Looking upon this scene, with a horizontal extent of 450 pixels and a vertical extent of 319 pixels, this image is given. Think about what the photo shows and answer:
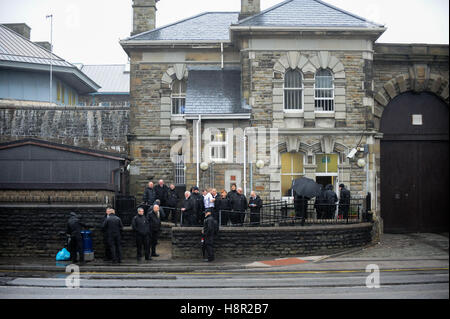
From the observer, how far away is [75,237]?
19812 mm

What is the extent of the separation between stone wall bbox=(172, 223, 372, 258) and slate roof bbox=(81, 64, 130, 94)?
34473 mm

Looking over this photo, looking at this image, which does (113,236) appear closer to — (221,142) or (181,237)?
(181,237)

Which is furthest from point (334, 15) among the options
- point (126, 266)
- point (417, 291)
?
point (417, 291)

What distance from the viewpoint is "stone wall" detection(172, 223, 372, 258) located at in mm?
20406

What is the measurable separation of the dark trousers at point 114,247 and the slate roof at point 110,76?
34.8 m

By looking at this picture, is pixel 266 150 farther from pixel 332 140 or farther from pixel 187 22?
pixel 187 22

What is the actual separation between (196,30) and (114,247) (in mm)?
14794

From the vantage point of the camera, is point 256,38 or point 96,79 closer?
point 256,38

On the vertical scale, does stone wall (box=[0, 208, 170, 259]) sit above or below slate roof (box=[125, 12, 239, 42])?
below

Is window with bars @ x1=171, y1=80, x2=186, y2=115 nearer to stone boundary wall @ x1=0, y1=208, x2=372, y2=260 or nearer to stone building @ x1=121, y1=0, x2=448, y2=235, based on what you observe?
stone building @ x1=121, y1=0, x2=448, y2=235

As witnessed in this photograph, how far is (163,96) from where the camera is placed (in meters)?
29.8

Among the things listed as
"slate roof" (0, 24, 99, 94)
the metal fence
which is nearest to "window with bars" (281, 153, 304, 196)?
the metal fence

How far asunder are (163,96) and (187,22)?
4.80m
